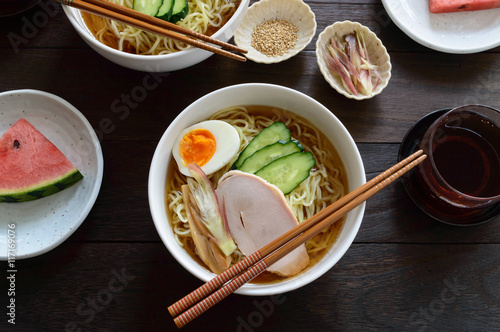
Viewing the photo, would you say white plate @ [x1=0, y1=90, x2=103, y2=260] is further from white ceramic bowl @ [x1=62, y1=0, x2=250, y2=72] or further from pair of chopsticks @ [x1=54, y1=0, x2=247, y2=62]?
pair of chopsticks @ [x1=54, y1=0, x2=247, y2=62]

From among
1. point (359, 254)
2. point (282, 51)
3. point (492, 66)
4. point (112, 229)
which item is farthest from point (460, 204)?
point (112, 229)

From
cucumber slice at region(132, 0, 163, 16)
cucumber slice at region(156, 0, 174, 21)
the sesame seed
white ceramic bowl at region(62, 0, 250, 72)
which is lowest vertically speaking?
the sesame seed

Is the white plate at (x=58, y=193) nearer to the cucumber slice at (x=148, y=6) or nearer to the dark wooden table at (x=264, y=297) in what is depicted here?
the dark wooden table at (x=264, y=297)

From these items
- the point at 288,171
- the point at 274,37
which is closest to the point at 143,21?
the point at 274,37

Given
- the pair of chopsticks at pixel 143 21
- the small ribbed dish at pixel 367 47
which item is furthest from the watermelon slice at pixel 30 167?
the small ribbed dish at pixel 367 47

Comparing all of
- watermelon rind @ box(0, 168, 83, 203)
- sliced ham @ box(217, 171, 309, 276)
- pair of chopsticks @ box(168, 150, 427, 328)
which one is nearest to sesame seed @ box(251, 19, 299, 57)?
sliced ham @ box(217, 171, 309, 276)

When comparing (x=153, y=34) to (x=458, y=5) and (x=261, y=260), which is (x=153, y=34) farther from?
(x=458, y=5)

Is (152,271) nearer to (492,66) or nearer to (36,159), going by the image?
(36,159)
